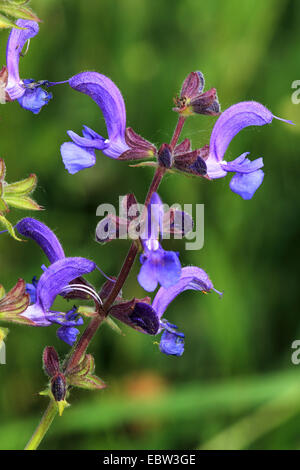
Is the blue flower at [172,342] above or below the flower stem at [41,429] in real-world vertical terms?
above

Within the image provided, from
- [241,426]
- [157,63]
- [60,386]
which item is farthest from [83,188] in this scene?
[60,386]

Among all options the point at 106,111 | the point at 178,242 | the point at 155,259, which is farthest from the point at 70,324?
the point at 178,242

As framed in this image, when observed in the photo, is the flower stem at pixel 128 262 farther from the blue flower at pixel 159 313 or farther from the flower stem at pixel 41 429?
the flower stem at pixel 41 429

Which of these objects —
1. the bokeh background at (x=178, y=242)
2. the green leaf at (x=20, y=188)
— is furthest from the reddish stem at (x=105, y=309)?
the bokeh background at (x=178, y=242)

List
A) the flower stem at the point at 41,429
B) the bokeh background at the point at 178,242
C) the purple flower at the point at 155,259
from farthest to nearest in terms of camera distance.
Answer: the bokeh background at the point at 178,242, the flower stem at the point at 41,429, the purple flower at the point at 155,259

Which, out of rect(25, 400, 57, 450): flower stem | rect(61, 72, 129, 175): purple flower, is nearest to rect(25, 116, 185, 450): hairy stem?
rect(25, 400, 57, 450): flower stem

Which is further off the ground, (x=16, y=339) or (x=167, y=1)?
(x=167, y=1)

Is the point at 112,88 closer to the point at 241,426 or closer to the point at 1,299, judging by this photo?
the point at 1,299
